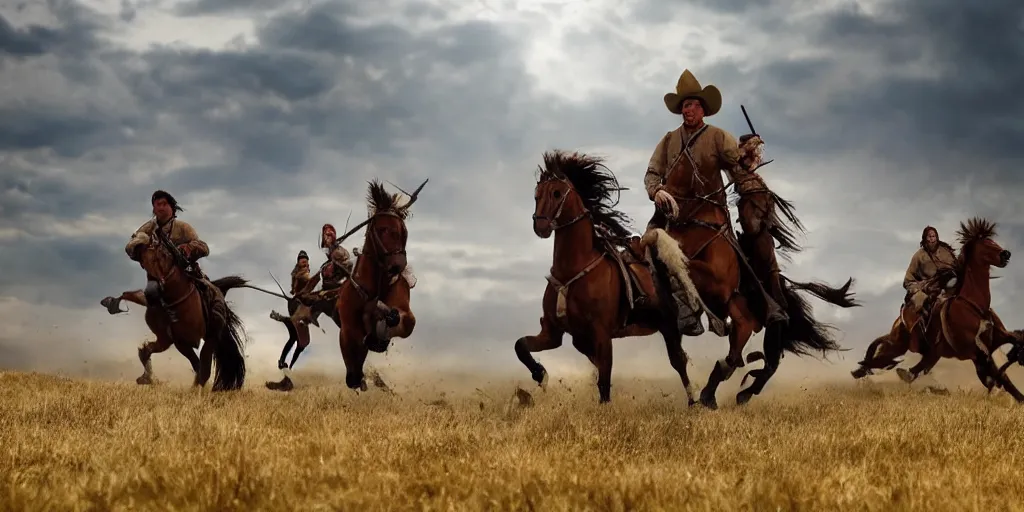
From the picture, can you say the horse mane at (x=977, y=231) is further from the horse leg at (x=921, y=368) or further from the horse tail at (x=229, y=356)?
the horse tail at (x=229, y=356)

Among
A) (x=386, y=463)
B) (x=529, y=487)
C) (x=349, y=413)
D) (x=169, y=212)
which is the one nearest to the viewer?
(x=529, y=487)

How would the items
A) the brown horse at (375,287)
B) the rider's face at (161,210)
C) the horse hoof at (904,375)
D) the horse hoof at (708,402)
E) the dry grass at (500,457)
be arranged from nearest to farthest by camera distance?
the dry grass at (500,457)
the horse hoof at (708,402)
the brown horse at (375,287)
the rider's face at (161,210)
the horse hoof at (904,375)

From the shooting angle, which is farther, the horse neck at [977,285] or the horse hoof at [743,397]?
the horse neck at [977,285]

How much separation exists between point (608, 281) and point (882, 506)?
600cm

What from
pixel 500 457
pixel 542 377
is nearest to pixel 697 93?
pixel 542 377

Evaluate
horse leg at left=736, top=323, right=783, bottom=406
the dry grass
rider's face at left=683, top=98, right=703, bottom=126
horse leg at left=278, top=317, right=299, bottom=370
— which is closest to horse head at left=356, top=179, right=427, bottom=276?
the dry grass

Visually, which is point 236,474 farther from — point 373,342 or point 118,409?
point 373,342

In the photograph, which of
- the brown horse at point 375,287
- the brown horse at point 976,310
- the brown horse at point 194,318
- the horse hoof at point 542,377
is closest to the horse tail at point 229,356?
the brown horse at point 194,318

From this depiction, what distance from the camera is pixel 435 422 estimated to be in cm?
927

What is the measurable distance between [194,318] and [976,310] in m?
12.1

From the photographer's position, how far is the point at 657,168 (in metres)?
11.5

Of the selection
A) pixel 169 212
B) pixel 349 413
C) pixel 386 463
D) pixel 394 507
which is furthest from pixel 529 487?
pixel 169 212

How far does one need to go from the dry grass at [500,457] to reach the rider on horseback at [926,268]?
17.4 feet

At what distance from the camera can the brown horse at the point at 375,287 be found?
40.1 ft
